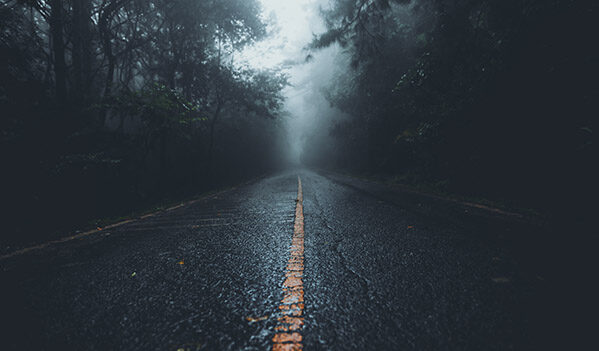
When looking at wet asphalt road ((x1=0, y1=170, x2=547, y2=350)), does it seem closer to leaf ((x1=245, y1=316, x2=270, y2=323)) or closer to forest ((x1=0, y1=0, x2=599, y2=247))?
leaf ((x1=245, y1=316, x2=270, y2=323))

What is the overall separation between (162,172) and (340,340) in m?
9.35

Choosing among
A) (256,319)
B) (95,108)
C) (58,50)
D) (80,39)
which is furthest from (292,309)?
(80,39)

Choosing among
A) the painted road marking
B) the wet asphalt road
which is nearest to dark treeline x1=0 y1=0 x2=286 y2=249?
the wet asphalt road

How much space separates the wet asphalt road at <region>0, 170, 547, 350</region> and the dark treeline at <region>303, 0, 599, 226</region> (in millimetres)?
2482

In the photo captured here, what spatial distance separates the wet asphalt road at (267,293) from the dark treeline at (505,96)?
2482 mm

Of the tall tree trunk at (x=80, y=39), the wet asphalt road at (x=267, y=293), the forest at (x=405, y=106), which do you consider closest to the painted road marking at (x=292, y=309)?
the wet asphalt road at (x=267, y=293)

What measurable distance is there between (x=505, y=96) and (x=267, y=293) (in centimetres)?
602

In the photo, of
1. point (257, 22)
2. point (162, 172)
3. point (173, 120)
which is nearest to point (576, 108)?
point (173, 120)

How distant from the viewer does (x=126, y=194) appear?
21.4 ft

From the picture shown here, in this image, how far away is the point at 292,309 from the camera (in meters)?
1.26

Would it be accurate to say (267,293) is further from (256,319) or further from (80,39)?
(80,39)

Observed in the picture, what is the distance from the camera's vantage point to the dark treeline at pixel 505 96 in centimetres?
349

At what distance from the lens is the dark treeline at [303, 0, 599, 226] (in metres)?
3.49

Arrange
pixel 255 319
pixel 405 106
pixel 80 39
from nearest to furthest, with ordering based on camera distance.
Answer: pixel 255 319 < pixel 80 39 < pixel 405 106
